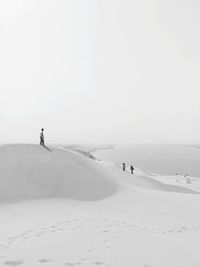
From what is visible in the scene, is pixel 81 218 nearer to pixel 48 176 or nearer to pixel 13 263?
pixel 13 263

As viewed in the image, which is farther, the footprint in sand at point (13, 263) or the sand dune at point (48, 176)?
the sand dune at point (48, 176)

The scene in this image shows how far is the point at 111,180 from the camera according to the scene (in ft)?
62.0

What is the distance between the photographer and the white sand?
6363 mm

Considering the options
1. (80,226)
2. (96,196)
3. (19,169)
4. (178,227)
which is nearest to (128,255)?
(80,226)

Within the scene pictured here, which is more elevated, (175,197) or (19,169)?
(19,169)

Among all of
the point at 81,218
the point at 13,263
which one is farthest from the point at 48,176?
the point at 13,263

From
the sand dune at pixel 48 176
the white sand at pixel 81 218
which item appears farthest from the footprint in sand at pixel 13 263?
the sand dune at pixel 48 176

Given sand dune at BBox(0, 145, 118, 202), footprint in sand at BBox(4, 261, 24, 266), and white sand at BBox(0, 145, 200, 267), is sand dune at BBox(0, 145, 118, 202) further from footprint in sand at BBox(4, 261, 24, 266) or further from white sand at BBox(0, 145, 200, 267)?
footprint in sand at BBox(4, 261, 24, 266)

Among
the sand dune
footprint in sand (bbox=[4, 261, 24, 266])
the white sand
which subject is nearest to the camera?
footprint in sand (bbox=[4, 261, 24, 266])

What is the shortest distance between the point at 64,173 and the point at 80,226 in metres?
8.23

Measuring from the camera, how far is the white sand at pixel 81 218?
20.9ft

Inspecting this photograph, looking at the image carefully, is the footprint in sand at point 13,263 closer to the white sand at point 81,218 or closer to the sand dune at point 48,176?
the white sand at point 81,218

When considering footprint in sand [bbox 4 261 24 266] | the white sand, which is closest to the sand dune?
the white sand

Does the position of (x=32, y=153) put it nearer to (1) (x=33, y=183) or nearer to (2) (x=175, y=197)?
(1) (x=33, y=183)
